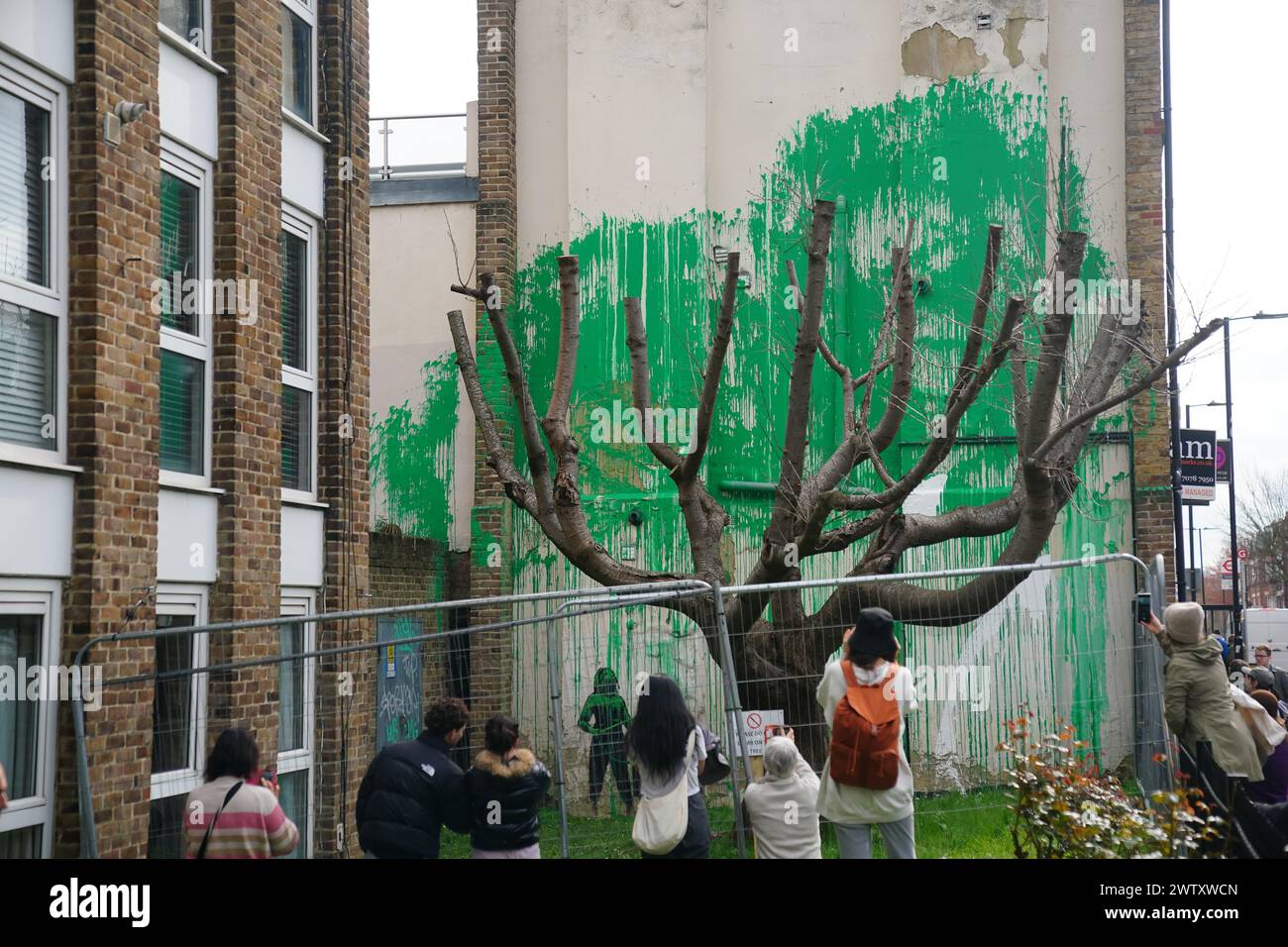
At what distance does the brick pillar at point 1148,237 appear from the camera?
16.9m

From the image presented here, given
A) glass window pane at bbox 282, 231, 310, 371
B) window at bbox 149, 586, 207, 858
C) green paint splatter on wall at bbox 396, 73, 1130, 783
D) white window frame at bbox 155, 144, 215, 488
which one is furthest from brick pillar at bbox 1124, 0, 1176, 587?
window at bbox 149, 586, 207, 858

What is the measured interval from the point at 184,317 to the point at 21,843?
408cm

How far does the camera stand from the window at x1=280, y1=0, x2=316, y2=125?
12.2m

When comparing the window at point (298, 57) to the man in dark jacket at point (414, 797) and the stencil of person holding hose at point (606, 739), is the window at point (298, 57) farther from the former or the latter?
the man in dark jacket at point (414, 797)

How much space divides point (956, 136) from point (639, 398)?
793 centimetres

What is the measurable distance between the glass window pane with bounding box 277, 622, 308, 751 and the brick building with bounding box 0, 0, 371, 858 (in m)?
0.03

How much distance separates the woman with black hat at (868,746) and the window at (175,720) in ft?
15.2

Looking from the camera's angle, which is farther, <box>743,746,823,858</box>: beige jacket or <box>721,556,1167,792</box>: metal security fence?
<box>721,556,1167,792</box>: metal security fence

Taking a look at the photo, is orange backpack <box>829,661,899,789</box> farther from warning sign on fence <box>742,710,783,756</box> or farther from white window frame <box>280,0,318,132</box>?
white window frame <box>280,0,318,132</box>

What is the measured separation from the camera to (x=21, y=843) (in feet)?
27.2

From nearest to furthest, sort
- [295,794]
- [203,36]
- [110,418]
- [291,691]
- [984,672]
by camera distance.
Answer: [110,418]
[984,672]
[203,36]
[295,794]
[291,691]

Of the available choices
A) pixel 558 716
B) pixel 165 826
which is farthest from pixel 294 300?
pixel 558 716

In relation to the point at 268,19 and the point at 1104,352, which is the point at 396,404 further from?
the point at 1104,352

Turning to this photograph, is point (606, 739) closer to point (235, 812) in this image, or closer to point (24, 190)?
point (235, 812)
